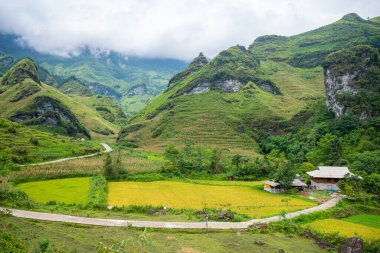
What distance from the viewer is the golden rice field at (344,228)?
36.5 meters

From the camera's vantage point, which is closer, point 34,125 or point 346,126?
point 346,126

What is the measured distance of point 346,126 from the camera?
10744 cm

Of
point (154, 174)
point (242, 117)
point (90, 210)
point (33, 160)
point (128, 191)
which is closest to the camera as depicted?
point (90, 210)

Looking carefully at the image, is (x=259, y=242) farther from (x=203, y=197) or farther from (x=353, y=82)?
(x=353, y=82)

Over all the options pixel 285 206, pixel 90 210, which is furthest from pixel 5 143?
pixel 285 206

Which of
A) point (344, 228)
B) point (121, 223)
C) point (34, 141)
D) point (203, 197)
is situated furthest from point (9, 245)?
point (34, 141)

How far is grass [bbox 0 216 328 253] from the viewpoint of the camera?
90.3 feet

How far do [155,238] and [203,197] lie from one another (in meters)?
25.9

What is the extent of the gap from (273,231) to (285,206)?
15.3 meters

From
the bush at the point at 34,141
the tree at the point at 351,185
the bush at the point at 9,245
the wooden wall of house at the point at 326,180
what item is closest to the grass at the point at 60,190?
the bush at the point at 9,245

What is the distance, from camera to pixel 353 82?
123312 mm

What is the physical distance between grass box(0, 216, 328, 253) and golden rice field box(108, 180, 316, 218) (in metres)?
11.4

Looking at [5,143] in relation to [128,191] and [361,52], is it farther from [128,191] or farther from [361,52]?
[361,52]

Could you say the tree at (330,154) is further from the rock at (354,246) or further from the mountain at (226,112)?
the rock at (354,246)
